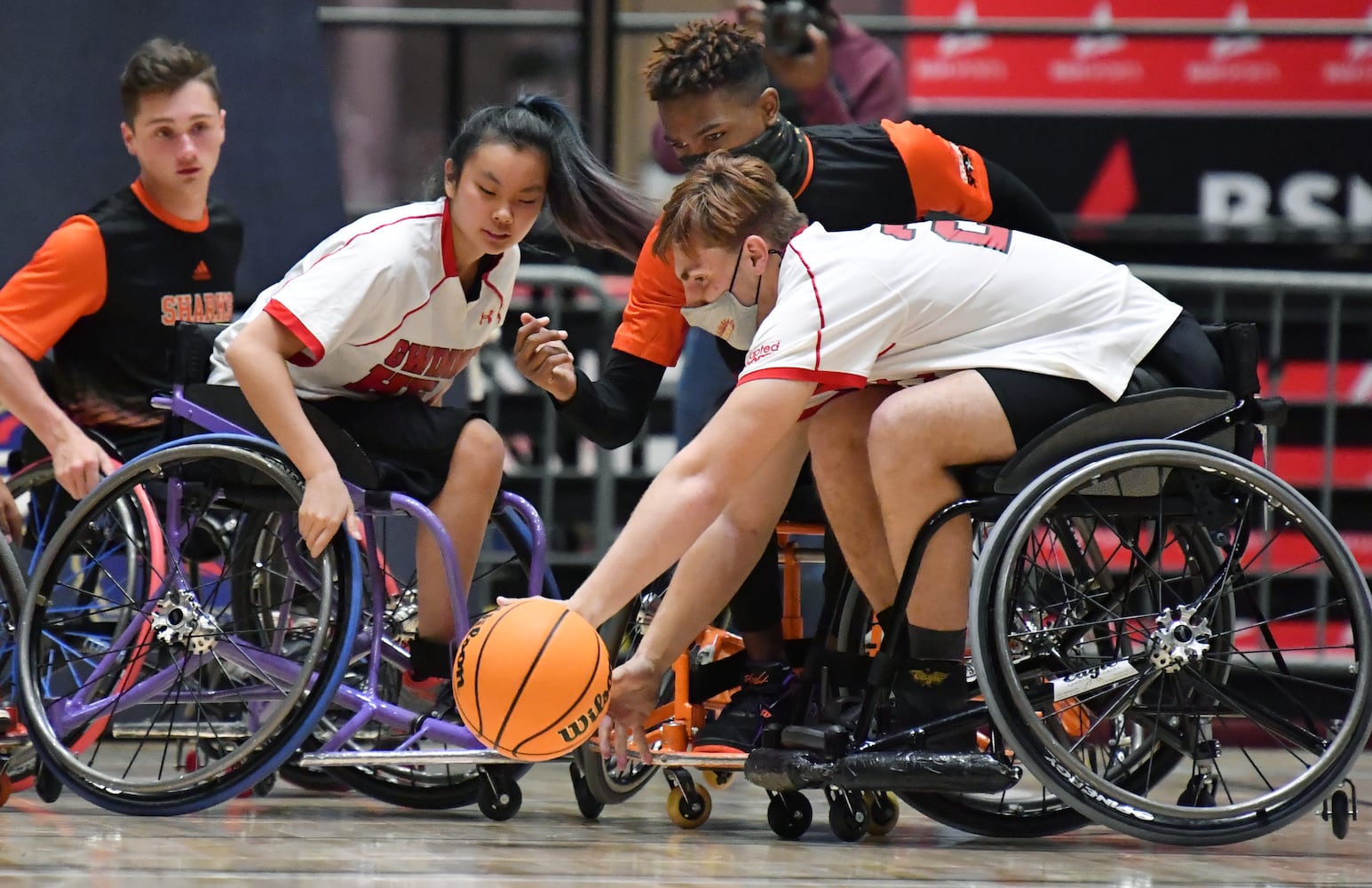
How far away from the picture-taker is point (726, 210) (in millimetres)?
2848

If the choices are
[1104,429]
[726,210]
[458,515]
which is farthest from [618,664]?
[1104,429]

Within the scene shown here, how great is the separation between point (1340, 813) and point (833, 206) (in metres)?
1.45

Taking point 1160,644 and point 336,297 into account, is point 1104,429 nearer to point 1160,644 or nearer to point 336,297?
point 1160,644

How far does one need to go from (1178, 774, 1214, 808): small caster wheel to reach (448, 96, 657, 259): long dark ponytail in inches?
58.0

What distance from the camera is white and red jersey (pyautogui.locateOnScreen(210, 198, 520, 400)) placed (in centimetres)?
302

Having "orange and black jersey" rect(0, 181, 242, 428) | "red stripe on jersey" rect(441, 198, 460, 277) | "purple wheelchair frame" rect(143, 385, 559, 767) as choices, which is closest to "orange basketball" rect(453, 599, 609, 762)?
"purple wheelchair frame" rect(143, 385, 559, 767)

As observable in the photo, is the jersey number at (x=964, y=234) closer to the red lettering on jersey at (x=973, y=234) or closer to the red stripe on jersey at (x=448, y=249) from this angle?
the red lettering on jersey at (x=973, y=234)

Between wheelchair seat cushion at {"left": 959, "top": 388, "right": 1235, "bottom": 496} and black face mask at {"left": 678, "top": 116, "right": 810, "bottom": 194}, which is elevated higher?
black face mask at {"left": 678, "top": 116, "right": 810, "bottom": 194}

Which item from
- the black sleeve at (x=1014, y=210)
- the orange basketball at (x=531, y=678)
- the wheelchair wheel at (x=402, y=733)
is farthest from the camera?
the black sleeve at (x=1014, y=210)

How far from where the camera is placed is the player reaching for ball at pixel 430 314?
303cm

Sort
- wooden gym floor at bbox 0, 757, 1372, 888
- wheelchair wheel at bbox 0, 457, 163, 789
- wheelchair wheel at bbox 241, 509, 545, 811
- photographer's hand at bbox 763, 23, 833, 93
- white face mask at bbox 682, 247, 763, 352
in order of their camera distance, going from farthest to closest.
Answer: photographer's hand at bbox 763, 23, 833, 93 < wheelchair wheel at bbox 241, 509, 545, 811 < wheelchair wheel at bbox 0, 457, 163, 789 < white face mask at bbox 682, 247, 763, 352 < wooden gym floor at bbox 0, 757, 1372, 888

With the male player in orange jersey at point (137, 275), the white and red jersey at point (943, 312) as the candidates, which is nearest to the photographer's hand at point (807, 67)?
the male player in orange jersey at point (137, 275)

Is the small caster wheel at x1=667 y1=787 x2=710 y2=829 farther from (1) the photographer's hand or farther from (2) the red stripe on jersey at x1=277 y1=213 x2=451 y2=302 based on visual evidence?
(1) the photographer's hand

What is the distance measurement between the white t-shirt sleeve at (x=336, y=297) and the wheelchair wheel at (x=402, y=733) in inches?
17.2
